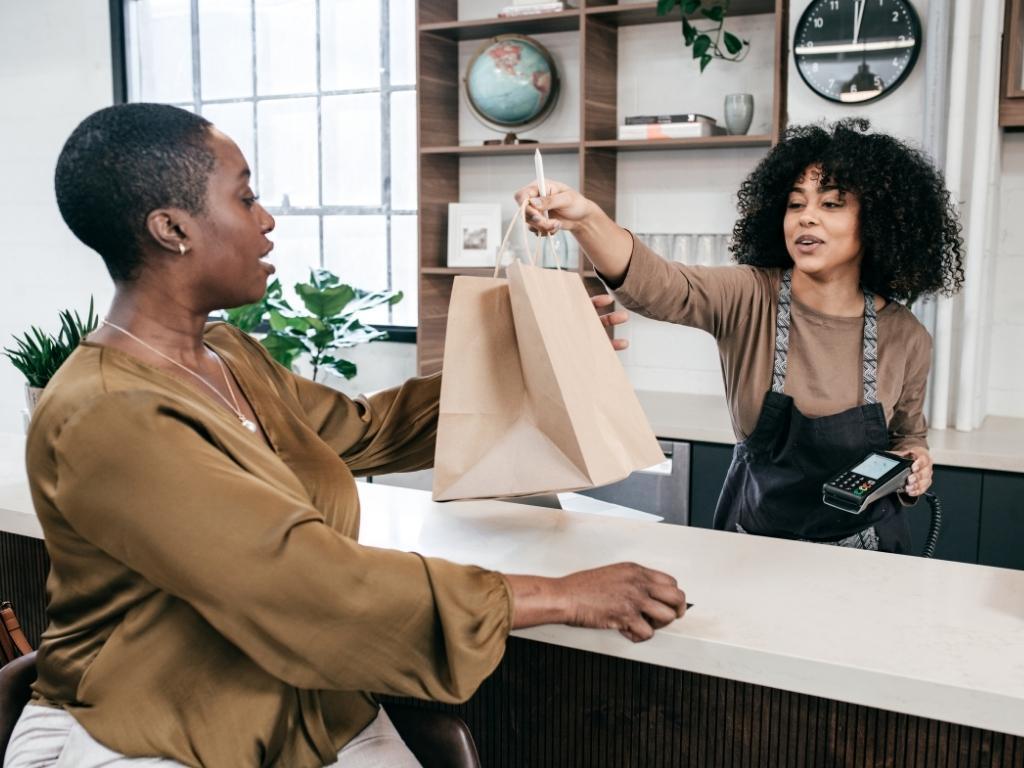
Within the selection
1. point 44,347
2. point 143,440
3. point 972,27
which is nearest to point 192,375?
point 143,440

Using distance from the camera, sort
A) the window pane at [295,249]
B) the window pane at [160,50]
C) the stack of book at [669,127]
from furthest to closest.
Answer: the window pane at [160,50], the window pane at [295,249], the stack of book at [669,127]

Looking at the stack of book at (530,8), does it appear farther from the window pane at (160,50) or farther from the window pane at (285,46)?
the window pane at (160,50)

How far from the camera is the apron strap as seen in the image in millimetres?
1868

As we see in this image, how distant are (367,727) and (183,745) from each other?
0.23 meters

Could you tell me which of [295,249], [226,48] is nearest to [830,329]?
[295,249]

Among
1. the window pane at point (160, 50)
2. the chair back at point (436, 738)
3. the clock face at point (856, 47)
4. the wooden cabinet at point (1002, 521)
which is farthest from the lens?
the window pane at point (160, 50)

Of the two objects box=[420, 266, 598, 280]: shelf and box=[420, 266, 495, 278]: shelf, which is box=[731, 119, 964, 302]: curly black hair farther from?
box=[420, 266, 495, 278]: shelf

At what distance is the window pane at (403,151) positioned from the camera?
170 inches

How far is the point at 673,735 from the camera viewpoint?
4.20 ft

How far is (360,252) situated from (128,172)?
3.43 meters

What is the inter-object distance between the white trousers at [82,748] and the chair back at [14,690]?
0.03 m

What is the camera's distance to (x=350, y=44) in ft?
14.4

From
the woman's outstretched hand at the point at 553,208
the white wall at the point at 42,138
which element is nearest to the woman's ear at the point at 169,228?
the woman's outstretched hand at the point at 553,208

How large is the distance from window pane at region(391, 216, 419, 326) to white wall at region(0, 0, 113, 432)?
1552 millimetres
